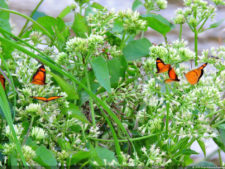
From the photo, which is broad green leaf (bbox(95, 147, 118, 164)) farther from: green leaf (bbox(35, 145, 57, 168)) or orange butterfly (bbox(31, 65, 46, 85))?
orange butterfly (bbox(31, 65, 46, 85))

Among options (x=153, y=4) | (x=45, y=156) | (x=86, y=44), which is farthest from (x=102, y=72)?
(x=153, y=4)

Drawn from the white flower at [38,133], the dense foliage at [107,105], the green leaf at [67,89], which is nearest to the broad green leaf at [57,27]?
the dense foliage at [107,105]

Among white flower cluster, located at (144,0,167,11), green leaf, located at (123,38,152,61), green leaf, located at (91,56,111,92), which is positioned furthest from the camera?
white flower cluster, located at (144,0,167,11)

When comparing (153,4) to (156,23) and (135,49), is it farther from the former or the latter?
(135,49)

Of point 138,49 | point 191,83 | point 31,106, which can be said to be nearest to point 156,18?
point 138,49

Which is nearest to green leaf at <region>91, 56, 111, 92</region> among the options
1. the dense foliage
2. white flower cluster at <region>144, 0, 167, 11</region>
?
the dense foliage

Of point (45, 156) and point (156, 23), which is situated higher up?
point (156, 23)
